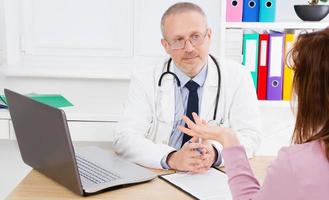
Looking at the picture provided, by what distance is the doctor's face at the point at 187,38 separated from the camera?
1883mm

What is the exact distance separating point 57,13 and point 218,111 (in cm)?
110

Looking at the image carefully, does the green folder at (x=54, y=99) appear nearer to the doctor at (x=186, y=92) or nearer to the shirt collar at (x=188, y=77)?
the doctor at (x=186, y=92)

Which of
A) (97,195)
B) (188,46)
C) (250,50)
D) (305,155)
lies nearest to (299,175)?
(305,155)

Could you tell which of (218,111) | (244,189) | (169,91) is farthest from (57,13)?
(244,189)

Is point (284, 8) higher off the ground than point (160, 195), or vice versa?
point (284, 8)

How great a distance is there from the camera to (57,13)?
8.46 ft

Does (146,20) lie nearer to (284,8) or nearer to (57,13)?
(57,13)

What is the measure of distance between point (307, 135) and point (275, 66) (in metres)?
1.34

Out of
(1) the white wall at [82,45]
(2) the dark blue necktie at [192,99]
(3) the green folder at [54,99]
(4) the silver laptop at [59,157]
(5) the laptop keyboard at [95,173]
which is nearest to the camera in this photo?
(4) the silver laptop at [59,157]

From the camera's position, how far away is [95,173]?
1488 millimetres

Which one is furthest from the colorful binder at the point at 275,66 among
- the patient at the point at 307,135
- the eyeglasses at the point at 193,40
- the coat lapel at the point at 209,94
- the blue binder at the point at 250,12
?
the patient at the point at 307,135

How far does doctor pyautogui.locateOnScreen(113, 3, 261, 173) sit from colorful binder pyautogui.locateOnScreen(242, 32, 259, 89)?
0.88 ft

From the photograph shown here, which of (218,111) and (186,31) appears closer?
(186,31)

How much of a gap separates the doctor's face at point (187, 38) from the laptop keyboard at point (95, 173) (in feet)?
1.93
